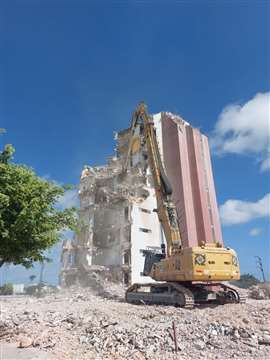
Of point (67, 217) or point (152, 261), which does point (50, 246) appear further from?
point (152, 261)

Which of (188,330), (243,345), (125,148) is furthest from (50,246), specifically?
(125,148)

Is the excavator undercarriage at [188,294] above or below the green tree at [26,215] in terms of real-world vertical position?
below

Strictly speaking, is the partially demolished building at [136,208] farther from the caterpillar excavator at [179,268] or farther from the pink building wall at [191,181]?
the caterpillar excavator at [179,268]

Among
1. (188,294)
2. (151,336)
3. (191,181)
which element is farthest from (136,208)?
(151,336)

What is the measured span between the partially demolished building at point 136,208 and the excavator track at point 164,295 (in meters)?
16.9

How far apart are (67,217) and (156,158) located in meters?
11.1

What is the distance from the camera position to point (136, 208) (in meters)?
42.3

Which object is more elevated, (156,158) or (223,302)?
(156,158)

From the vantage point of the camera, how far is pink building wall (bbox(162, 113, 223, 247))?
1635 inches

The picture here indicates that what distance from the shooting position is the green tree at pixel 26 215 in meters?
9.84

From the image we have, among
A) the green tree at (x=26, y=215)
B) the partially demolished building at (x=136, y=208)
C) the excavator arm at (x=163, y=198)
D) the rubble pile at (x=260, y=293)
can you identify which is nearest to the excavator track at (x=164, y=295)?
the excavator arm at (x=163, y=198)

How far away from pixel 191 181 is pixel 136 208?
9.30m

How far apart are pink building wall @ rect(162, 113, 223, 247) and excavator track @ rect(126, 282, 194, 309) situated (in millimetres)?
19141

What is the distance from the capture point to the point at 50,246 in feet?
37.5
